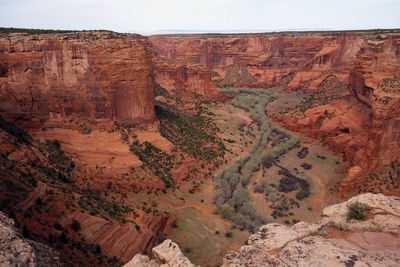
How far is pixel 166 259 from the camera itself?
9977 mm

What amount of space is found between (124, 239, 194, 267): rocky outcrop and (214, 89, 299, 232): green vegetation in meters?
13.3

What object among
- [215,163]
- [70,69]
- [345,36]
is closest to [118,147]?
[70,69]

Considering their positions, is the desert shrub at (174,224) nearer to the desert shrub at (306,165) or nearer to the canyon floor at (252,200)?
the canyon floor at (252,200)

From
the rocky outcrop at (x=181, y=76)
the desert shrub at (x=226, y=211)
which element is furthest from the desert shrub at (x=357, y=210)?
the rocky outcrop at (x=181, y=76)

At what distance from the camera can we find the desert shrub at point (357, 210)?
1112cm

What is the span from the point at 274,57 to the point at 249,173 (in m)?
58.5

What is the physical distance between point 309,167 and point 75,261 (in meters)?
28.2

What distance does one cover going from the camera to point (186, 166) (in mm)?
29609

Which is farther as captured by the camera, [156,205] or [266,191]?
[266,191]

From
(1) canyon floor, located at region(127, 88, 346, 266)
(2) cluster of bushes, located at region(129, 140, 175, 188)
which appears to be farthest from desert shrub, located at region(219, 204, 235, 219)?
(2) cluster of bushes, located at region(129, 140, 175, 188)

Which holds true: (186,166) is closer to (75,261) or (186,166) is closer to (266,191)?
(266,191)

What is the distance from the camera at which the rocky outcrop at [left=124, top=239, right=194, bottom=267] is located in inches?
378

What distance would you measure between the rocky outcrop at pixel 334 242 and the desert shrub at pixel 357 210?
0.50 feet

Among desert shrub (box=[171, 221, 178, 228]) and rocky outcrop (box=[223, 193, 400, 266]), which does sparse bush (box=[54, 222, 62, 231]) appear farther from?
rocky outcrop (box=[223, 193, 400, 266])
